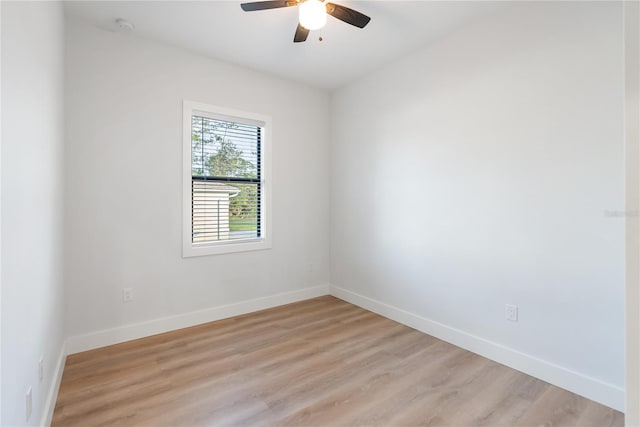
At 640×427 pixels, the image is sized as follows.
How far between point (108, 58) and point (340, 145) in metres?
2.48

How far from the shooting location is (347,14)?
2078 mm

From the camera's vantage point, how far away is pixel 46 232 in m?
1.71

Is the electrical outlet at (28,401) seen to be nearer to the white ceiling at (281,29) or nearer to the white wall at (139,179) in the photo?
the white wall at (139,179)

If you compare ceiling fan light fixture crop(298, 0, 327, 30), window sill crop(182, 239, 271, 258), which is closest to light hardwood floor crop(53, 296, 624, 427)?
window sill crop(182, 239, 271, 258)

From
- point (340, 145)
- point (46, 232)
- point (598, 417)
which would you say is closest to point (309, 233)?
point (340, 145)

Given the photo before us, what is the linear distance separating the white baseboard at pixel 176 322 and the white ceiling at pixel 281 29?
8.45ft

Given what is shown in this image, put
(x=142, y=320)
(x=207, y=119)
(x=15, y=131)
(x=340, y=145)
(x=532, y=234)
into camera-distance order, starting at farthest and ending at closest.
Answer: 1. (x=340, y=145)
2. (x=207, y=119)
3. (x=142, y=320)
4. (x=532, y=234)
5. (x=15, y=131)

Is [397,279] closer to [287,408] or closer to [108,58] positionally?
[287,408]

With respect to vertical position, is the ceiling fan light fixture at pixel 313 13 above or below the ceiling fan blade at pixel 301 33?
below

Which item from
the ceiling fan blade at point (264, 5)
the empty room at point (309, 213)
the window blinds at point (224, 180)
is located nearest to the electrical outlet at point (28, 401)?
the empty room at point (309, 213)

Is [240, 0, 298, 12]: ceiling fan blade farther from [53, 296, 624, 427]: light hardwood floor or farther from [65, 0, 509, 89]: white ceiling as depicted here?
[53, 296, 624, 427]: light hardwood floor

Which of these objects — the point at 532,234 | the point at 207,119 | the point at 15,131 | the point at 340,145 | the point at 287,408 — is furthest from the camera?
the point at 340,145

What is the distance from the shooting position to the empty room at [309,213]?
5.63ft

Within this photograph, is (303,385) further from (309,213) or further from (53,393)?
(309,213)
